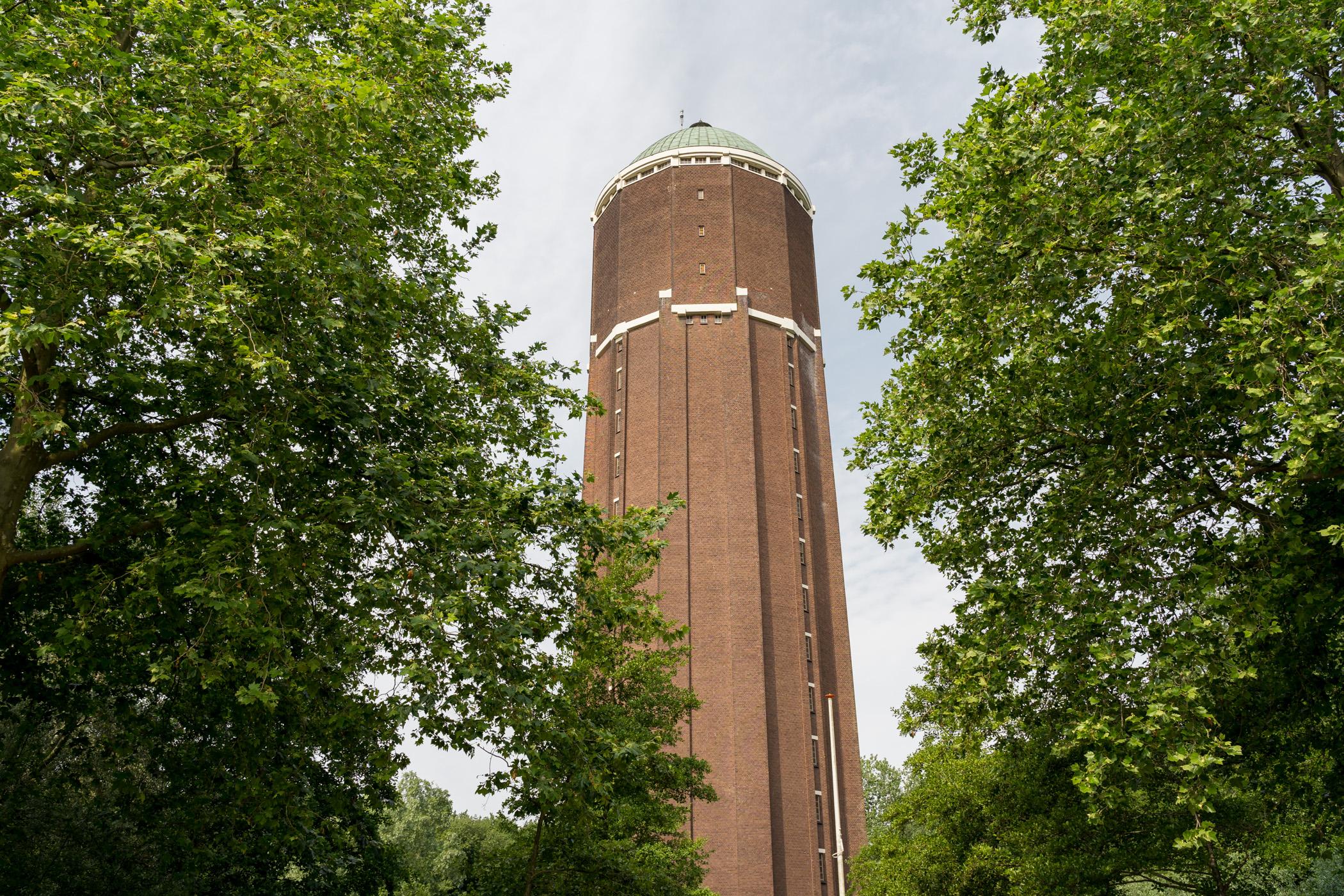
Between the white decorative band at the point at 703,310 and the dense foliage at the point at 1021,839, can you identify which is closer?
the dense foliage at the point at 1021,839

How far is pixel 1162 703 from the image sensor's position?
960cm

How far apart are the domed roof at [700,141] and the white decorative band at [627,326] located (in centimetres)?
981

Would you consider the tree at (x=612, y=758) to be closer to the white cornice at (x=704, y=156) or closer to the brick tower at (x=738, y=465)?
the brick tower at (x=738, y=465)

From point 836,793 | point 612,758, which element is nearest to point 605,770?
point 612,758

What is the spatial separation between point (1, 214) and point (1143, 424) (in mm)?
13029

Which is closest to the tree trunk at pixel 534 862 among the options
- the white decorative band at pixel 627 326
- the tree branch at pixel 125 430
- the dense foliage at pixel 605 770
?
the dense foliage at pixel 605 770

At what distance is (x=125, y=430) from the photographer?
11672 millimetres

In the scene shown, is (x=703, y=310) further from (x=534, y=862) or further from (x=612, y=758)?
(x=612, y=758)

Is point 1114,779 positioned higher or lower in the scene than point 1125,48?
lower

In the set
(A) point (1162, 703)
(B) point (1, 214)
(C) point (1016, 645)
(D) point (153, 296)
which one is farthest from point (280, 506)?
(A) point (1162, 703)

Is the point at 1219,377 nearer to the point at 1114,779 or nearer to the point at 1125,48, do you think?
the point at 1125,48

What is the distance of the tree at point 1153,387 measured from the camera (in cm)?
994

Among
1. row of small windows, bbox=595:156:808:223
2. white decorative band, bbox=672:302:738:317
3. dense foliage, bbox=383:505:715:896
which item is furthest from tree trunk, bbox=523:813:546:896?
row of small windows, bbox=595:156:808:223

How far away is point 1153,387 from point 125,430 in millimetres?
12204
